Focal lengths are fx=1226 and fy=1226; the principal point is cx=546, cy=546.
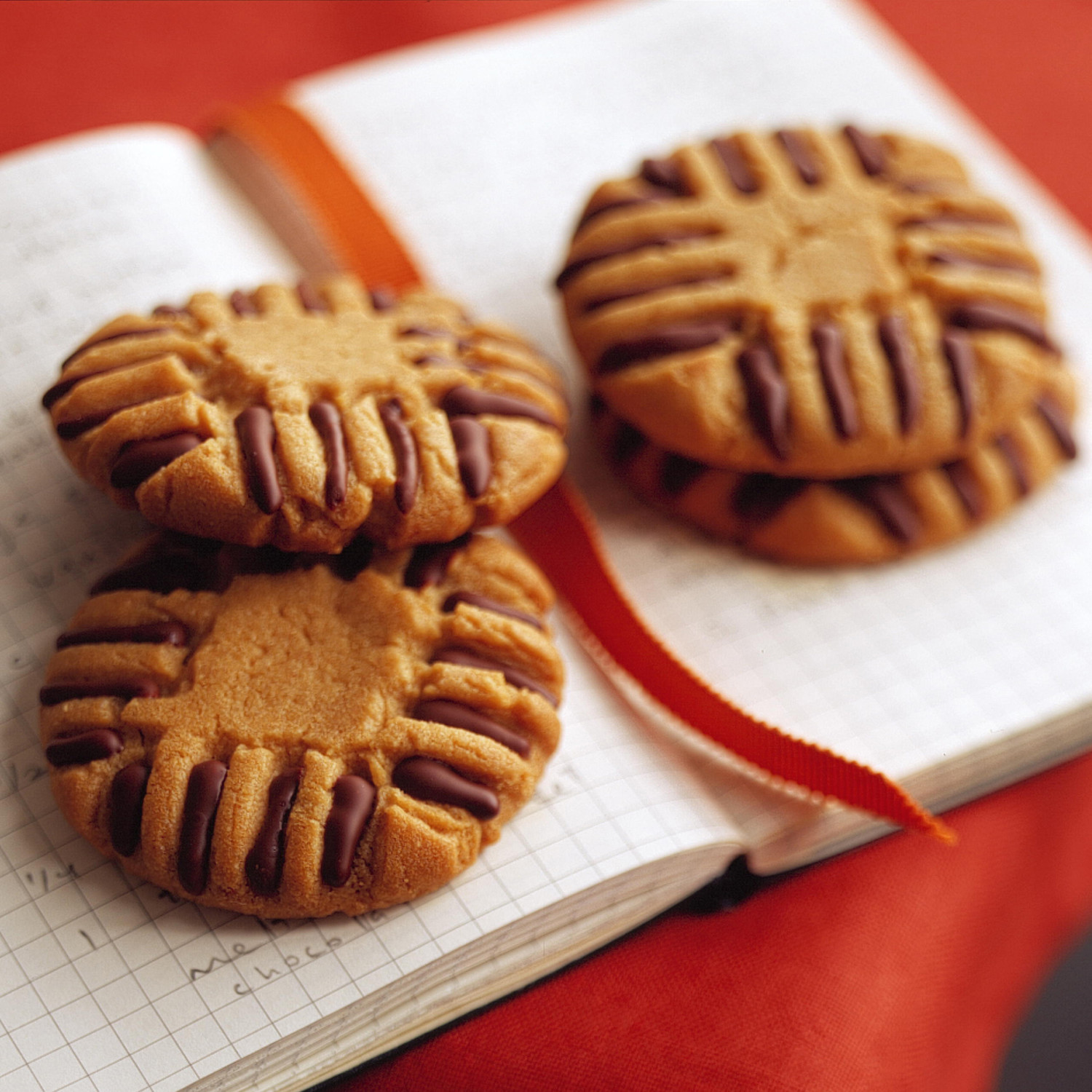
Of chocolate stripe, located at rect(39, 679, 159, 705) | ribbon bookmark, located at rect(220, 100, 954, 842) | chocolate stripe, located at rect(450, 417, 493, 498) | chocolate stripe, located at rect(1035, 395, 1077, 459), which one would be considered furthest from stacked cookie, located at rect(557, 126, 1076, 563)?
chocolate stripe, located at rect(39, 679, 159, 705)

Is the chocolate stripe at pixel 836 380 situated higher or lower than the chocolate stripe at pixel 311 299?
lower

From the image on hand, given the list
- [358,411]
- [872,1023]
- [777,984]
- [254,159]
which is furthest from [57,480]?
[872,1023]

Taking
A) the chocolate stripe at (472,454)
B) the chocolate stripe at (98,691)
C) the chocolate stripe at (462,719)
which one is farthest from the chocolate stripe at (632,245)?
the chocolate stripe at (98,691)

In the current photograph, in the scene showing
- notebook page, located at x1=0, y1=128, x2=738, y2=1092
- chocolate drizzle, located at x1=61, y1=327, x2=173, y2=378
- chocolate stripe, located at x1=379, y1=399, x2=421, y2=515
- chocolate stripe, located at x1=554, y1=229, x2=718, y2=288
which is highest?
chocolate drizzle, located at x1=61, y1=327, x2=173, y2=378

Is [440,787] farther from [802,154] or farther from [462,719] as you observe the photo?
[802,154]

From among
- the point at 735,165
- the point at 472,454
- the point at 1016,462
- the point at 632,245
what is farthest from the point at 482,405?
the point at 1016,462

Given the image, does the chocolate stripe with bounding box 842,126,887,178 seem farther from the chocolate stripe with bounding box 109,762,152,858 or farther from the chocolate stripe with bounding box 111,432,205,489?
the chocolate stripe with bounding box 109,762,152,858

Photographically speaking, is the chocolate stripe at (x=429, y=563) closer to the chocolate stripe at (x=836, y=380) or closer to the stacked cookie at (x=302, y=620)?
the stacked cookie at (x=302, y=620)
